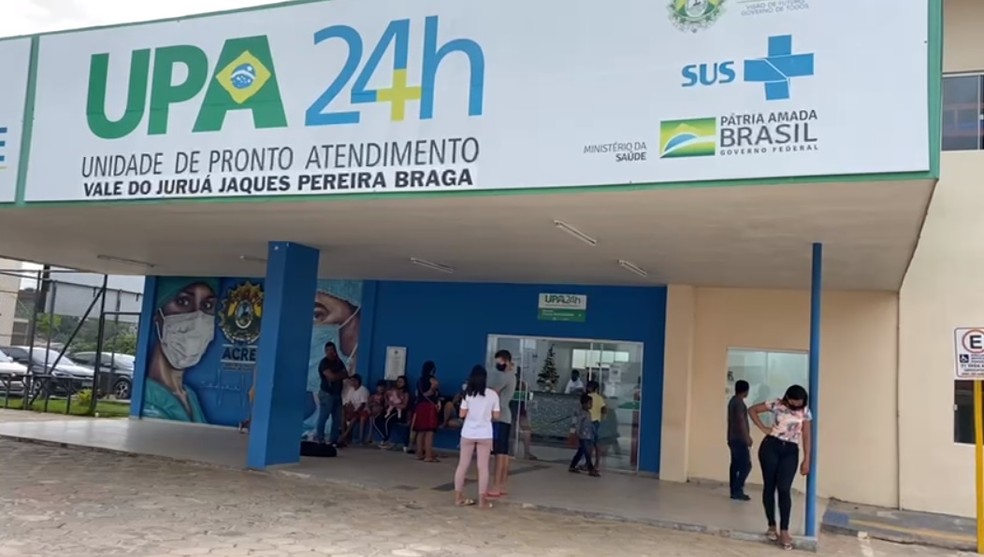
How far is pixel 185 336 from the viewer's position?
55.3 ft

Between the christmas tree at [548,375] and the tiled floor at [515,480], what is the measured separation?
128 cm

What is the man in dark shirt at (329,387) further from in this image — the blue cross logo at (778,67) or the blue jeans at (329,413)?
the blue cross logo at (778,67)

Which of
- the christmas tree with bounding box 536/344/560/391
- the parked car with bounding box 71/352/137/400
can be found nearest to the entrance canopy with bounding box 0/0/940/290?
the christmas tree with bounding box 536/344/560/391

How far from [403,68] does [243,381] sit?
10253 millimetres

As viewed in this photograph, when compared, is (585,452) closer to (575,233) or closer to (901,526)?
(901,526)

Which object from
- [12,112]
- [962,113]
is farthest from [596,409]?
[12,112]

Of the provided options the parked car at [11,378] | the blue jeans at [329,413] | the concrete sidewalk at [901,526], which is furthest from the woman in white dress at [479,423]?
the parked car at [11,378]

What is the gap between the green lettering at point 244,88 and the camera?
316 inches

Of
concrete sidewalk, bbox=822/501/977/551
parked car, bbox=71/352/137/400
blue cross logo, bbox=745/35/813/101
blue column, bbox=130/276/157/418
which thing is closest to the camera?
blue cross logo, bbox=745/35/813/101

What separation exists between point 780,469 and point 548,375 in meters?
5.71

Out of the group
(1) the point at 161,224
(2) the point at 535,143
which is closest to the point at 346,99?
(2) the point at 535,143

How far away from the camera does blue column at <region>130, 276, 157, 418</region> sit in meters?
17.0

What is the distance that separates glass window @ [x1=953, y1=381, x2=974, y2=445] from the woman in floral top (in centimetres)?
444

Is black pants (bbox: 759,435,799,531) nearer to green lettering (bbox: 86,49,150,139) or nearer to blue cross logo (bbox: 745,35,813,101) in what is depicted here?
blue cross logo (bbox: 745,35,813,101)
